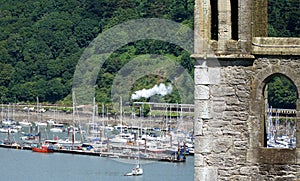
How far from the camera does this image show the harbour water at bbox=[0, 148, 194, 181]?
7694cm

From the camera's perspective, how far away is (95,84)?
13225 centimetres

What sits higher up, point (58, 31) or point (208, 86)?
point (58, 31)

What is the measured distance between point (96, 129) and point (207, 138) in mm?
98385

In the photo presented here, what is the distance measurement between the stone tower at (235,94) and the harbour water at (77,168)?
5804 cm

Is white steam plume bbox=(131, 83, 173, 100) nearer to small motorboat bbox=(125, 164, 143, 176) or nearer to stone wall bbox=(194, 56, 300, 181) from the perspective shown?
small motorboat bbox=(125, 164, 143, 176)

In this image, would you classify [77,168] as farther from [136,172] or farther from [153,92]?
[153,92]

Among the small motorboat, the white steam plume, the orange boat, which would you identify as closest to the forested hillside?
the white steam plume

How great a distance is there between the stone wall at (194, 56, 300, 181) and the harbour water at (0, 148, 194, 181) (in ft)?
190

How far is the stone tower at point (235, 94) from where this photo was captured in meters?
12.3

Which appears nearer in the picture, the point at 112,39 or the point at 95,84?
the point at 95,84

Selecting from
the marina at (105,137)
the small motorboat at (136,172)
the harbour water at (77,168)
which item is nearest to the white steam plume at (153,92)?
the marina at (105,137)

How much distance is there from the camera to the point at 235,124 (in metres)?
12.5

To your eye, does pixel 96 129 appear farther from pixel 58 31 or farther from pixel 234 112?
pixel 234 112

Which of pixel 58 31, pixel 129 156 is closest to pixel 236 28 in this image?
pixel 129 156
